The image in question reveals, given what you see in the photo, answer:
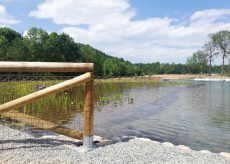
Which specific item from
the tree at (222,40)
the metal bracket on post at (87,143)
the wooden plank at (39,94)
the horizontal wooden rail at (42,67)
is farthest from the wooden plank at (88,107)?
the tree at (222,40)

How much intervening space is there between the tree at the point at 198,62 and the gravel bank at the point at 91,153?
11619 centimetres

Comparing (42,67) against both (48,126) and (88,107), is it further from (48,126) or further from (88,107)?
(48,126)

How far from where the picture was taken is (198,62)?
124000mm

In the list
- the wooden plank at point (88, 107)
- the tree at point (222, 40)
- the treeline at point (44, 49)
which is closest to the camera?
the wooden plank at point (88, 107)

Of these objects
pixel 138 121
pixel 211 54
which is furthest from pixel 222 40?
pixel 138 121

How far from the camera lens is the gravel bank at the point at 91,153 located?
7687mm

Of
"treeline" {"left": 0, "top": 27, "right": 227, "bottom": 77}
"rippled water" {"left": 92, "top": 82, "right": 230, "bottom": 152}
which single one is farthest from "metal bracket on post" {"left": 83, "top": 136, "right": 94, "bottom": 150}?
"treeline" {"left": 0, "top": 27, "right": 227, "bottom": 77}

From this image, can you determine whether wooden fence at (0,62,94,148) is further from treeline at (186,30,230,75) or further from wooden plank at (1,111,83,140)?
treeline at (186,30,230,75)

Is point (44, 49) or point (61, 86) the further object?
point (44, 49)

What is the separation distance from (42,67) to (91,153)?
2539mm

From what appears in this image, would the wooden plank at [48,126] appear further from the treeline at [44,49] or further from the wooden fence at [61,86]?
the treeline at [44,49]

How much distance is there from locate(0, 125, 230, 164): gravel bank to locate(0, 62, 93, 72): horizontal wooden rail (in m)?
2.04

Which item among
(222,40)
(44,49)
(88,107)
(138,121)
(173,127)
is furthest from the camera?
(222,40)

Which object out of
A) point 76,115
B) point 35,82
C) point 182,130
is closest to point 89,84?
A: point 35,82
